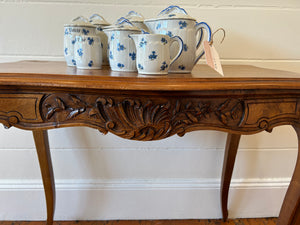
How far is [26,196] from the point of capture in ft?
3.48

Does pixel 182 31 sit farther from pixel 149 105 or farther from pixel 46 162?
pixel 46 162

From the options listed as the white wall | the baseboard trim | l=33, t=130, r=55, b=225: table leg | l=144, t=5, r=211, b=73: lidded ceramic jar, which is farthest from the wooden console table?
the baseboard trim

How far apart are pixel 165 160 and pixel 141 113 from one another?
0.62m

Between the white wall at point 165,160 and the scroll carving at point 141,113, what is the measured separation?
1.70 feet

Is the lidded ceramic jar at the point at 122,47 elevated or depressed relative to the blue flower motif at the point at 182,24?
depressed

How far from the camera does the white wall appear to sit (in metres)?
0.93

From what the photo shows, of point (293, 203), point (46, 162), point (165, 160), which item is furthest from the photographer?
point (165, 160)

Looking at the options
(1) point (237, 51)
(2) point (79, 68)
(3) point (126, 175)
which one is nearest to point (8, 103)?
(2) point (79, 68)

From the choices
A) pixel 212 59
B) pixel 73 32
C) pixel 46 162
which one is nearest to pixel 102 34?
pixel 73 32

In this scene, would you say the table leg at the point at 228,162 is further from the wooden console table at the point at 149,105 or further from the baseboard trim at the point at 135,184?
the wooden console table at the point at 149,105

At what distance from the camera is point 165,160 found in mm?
1076

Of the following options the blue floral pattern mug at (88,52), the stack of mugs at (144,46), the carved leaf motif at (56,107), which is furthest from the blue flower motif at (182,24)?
the carved leaf motif at (56,107)

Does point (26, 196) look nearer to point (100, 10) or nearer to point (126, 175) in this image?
point (126, 175)

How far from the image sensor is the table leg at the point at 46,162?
867 millimetres
